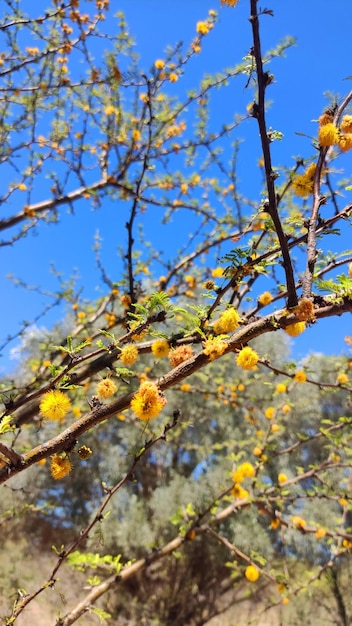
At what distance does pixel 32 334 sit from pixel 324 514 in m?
8.53

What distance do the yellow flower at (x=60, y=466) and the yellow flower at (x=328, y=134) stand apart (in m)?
1.71

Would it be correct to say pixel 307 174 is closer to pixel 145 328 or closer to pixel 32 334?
pixel 145 328

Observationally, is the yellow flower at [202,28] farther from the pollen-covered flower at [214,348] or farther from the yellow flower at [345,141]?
the pollen-covered flower at [214,348]

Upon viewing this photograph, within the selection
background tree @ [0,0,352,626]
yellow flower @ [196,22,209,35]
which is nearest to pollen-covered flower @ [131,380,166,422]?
background tree @ [0,0,352,626]

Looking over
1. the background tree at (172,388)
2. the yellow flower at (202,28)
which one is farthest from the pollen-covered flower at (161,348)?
the yellow flower at (202,28)

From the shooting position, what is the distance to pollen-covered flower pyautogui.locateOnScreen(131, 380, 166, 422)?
159 centimetres

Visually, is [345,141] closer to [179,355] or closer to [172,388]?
[179,355]

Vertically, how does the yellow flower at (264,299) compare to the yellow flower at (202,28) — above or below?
below

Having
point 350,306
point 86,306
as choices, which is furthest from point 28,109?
point 350,306

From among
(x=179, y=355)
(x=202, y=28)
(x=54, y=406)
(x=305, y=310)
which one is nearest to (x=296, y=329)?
(x=305, y=310)

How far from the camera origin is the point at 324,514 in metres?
8.38

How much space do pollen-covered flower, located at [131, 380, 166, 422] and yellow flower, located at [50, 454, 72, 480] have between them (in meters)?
0.34

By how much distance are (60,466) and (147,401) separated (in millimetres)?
420

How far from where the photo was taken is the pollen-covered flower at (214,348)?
1551mm
